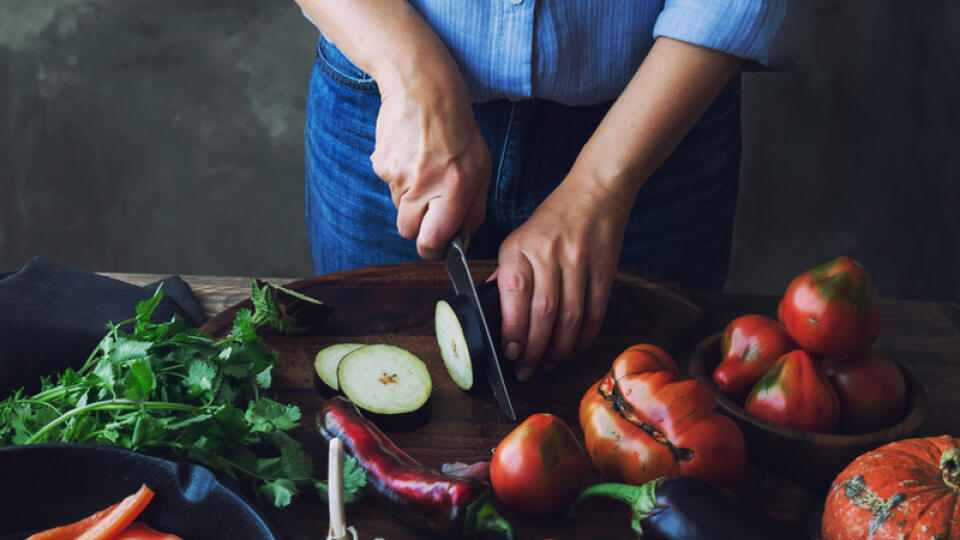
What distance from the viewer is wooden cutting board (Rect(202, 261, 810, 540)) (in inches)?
41.0

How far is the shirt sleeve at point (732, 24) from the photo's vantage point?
1298 mm

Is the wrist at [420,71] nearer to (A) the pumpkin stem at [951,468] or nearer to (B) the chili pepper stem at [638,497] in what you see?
(B) the chili pepper stem at [638,497]

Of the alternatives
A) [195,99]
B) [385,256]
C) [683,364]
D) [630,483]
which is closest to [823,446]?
[630,483]

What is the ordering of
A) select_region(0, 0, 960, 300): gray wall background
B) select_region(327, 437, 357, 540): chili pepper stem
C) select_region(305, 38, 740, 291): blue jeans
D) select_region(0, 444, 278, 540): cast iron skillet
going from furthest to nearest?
select_region(0, 0, 960, 300): gray wall background < select_region(305, 38, 740, 291): blue jeans < select_region(0, 444, 278, 540): cast iron skillet < select_region(327, 437, 357, 540): chili pepper stem

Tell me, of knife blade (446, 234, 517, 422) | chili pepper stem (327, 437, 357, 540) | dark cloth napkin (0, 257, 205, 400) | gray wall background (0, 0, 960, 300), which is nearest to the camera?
chili pepper stem (327, 437, 357, 540)

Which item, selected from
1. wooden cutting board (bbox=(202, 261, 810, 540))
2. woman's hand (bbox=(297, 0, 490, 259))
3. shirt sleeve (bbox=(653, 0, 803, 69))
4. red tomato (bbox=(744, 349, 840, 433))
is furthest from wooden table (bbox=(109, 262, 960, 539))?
shirt sleeve (bbox=(653, 0, 803, 69))

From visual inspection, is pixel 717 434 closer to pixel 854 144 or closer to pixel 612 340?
pixel 612 340

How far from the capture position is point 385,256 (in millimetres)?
1703

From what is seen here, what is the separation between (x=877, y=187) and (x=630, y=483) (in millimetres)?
1824

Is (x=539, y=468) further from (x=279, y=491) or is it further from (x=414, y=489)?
(x=279, y=491)

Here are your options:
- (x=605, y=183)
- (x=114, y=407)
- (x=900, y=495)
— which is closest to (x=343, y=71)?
(x=605, y=183)

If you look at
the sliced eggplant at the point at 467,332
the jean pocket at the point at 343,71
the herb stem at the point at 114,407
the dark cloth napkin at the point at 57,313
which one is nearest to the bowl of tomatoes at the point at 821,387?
the sliced eggplant at the point at 467,332

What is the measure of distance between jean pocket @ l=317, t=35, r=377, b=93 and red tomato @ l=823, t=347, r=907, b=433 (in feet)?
3.12

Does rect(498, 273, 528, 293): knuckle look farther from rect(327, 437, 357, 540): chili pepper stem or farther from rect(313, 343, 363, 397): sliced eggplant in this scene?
rect(327, 437, 357, 540): chili pepper stem
